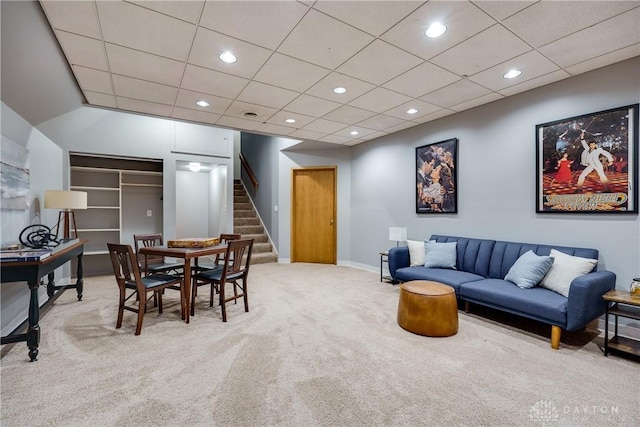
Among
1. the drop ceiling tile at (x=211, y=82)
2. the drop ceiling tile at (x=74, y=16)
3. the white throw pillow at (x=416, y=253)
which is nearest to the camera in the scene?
the drop ceiling tile at (x=74, y=16)

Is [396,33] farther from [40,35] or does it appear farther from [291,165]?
[291,165]

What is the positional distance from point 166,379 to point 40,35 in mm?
2768

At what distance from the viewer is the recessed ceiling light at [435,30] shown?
89.5 inches

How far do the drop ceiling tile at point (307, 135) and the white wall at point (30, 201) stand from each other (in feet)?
11.5

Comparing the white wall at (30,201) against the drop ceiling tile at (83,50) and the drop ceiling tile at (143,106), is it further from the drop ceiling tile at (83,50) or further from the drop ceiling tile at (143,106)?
the drop ceiling tile at (143,106)

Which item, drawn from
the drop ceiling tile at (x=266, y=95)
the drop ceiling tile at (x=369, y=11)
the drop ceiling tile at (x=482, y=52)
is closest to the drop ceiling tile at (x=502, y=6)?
the drop ceiling tile at (x=482, y=52)

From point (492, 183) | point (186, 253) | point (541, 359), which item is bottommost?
point (541, 359)

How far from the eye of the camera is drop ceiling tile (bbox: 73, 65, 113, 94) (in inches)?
114

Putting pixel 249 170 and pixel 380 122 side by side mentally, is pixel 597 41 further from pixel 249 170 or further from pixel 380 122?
pixel 249 170

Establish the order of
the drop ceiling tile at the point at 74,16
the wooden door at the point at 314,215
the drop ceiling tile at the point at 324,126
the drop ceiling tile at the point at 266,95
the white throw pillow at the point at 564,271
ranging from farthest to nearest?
the wooden door at the point at 314,215 < the drop ceiling tile at the point at 324,126 < the drop ceiling tile at the point at 266,95 < the white throw pillow at the point at 564,271 < the drop ceiling tile at the point at 74,16

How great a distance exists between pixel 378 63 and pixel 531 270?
2.59 m

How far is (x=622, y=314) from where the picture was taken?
237 centimetres

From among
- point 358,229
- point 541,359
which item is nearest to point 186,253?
point 541,359

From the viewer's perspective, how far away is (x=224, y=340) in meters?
2.71
